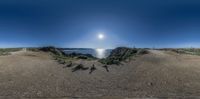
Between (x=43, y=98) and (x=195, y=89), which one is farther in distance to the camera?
(x=195, y=89)

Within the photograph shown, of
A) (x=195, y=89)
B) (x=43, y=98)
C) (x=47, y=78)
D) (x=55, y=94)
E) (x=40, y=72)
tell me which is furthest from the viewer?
(x=40, y=72)

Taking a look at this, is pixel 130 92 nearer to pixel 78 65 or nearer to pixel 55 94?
pixel 55 94

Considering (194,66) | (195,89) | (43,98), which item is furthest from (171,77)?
(43,98)

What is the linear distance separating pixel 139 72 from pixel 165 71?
83.6 inches

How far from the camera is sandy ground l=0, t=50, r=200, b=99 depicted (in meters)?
12.1

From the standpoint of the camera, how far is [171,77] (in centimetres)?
1588

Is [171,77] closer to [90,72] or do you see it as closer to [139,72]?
[139,72]

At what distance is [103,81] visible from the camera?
50.6 feet

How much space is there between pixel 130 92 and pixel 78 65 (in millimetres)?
7831

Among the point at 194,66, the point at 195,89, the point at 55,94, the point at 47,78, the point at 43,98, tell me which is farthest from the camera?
the point at 194,66

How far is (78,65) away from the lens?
19.4 meters

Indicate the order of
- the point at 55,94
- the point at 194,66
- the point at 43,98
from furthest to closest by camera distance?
the point at 194,66 < the point at 55,94 < the point at 43,98

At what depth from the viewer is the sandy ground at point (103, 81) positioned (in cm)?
1212

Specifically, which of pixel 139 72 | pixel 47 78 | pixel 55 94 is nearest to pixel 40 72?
pixel 47 78
